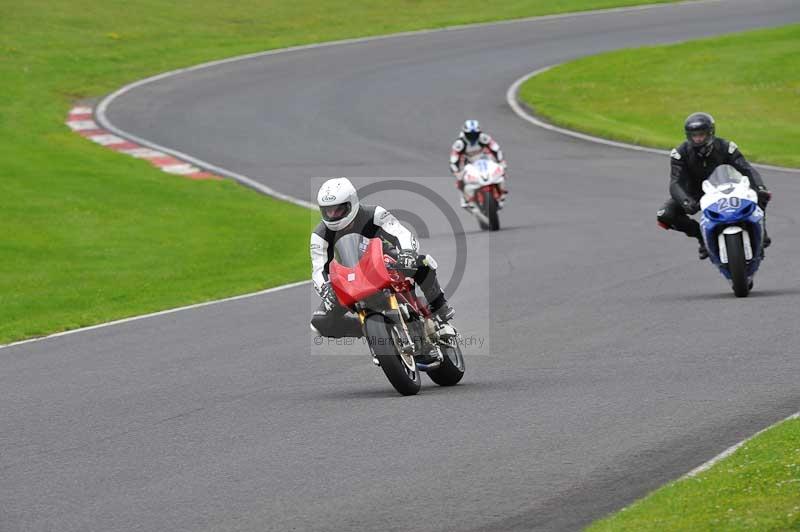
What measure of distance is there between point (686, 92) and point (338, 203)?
29028mm

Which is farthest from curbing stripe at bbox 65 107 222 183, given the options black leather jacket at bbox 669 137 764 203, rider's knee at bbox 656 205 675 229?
black leather jacket at bbox 669 137 764 203

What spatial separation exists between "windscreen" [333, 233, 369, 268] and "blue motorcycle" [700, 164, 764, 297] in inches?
185

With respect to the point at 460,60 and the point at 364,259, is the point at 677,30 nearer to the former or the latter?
the point at 460,60

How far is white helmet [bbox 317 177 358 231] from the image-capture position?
9836 mm

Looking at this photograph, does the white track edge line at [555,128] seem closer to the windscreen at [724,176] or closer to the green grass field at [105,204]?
the green grass field at [105,204]

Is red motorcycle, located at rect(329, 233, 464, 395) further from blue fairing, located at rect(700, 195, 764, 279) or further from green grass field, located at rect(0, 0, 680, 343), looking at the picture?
green grass field, located at rect(0, 0, 680, 343)

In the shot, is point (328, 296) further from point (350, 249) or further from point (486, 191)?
point (486, 191)

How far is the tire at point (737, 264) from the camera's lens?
13.2 metres

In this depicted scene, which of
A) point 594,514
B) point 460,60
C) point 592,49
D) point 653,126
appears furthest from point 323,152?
point 594,514

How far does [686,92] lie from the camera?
3747 centimetres

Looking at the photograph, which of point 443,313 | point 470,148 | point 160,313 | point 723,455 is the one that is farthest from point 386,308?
point 470,148

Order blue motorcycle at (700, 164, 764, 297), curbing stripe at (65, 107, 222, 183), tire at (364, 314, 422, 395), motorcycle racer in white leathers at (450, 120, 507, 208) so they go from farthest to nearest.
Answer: curbing stripe at (65, 107, 222, 183)
motorcycle racer in white leathers at (450, 120, 507, 208)
blue motorcycle at (700, 164, 764, 297)
tire at (364, 314, 422, 395)

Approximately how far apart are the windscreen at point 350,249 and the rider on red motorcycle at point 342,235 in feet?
0.59

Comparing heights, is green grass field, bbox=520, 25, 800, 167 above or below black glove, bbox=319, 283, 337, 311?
above
